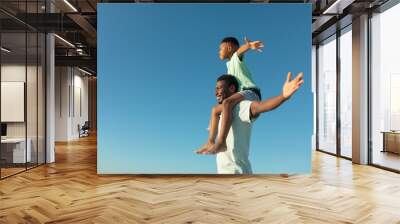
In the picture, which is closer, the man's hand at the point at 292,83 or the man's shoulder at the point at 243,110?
the man's shoulder at the point at 243,110

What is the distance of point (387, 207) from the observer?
15.0 ft

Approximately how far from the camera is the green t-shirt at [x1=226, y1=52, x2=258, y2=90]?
21.7ft

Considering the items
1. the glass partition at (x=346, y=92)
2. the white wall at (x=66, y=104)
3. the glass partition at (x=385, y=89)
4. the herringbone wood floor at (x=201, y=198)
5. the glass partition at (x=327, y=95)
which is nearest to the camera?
the herringbone wood floor at (x=201, y=198)

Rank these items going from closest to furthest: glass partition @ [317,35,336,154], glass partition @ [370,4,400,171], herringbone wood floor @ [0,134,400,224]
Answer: herringbone wood floor @ [0,134,400,224] < glass partition @ [370,4,400,171] < glass partition @ [317,35,336,154]

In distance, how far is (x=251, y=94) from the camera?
6598 millimetres

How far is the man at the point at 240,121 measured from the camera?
661 cm

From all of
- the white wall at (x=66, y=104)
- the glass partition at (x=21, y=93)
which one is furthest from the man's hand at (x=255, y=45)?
the white wall at (x=66, y=104)

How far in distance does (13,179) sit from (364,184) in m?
5.77

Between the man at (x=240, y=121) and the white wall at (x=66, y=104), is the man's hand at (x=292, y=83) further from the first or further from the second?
the white wall at (x=66, y=104)

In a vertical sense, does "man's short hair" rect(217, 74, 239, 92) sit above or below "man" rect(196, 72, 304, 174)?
above

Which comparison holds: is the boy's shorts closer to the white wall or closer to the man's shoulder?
the man's shoulder

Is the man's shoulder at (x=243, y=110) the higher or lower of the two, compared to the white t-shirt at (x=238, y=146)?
higher

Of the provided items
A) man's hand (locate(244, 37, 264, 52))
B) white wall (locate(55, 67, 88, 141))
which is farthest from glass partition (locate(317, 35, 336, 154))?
white wall (locate(55, 67, 88, 141))

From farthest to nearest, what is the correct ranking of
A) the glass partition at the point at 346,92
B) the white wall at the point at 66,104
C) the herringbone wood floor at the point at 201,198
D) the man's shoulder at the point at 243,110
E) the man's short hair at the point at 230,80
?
the white wall at the point at 66,104 → the glass partition at the point at 346,92 → the man's short hair at the point at 230,80 → the man's shoulder at the point at 243,110 → the herringbone wood floor at the point at 201,198
